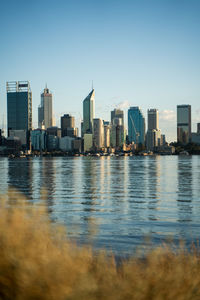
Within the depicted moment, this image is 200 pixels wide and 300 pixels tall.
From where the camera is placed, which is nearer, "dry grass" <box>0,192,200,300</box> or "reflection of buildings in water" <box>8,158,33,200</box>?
"dry grass" <box>0,192,200,300</box>

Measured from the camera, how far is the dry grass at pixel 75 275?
5359 millimetres

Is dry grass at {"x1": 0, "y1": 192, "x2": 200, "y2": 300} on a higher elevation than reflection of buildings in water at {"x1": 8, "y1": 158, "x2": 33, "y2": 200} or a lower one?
higher

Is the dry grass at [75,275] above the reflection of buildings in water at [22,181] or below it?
above

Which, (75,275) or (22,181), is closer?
(75,275)

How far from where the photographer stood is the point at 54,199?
95.1 ft

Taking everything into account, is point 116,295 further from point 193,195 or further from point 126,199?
point 193,195

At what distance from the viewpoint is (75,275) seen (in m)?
5.68

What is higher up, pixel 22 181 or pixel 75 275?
pixel 75 275

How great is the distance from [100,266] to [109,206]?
18640 millimetres

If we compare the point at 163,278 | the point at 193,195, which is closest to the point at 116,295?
the point at 163,278

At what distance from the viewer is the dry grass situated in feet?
17.6

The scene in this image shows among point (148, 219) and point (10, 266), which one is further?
point (148, 219)

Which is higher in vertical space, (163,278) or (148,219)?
(163,278)

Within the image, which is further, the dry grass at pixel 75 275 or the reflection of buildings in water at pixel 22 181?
the reflection of buildings in water at pixel 22 181
